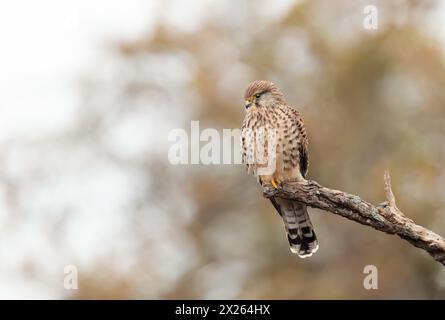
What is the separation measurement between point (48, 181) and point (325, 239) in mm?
4814

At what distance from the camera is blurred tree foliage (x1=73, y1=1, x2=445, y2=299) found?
44.2ft

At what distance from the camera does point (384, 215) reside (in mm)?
5348

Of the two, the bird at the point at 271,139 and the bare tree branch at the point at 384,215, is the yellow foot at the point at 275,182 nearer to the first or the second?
the bird at the point at 271,139

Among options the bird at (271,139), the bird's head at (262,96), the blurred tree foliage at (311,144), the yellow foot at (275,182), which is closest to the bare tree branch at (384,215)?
the yellow foot at (275,182)

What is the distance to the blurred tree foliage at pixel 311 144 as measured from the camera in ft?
44.2

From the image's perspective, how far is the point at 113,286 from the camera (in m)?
13.1

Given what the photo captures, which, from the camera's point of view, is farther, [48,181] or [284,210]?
[48,181]

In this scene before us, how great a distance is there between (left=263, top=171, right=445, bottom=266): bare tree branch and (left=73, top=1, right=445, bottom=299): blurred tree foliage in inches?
304

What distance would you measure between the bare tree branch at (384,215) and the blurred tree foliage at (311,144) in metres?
7.72

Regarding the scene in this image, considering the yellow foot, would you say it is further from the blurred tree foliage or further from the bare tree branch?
the blurred tree foliage

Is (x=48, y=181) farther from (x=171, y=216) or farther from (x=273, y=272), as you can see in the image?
(x=273, y=272)

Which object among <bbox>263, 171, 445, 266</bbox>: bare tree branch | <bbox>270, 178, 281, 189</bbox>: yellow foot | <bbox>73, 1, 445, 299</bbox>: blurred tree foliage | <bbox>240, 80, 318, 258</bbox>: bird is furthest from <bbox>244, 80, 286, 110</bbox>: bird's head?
<bbox>73, 1, 445, 299</bbox>: blurred tree foliage
